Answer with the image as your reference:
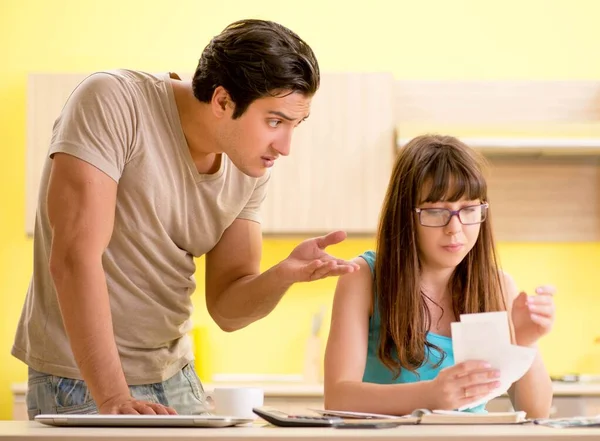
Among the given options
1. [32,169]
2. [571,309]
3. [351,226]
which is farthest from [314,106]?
[571,309]

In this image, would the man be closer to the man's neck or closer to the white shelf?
the man's neck

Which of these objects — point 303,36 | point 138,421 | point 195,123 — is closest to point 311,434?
point 138,421

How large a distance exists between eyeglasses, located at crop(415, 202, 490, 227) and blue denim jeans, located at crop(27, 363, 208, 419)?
691 millimetres

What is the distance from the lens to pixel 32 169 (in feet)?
12.9

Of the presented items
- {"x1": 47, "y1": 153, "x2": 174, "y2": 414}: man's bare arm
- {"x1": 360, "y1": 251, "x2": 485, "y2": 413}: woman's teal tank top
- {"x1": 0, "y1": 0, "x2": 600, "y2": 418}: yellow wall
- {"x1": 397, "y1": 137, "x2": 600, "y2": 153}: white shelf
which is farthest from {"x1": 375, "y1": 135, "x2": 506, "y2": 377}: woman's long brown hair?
{"x1": 0, "y1": 0, "x2": 600, "y2": 418}: yellow wall

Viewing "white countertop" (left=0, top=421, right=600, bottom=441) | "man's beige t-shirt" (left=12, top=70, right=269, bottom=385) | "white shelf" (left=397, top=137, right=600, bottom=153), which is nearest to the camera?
"white countertop" (left=0, top=421, right=600, bottom=441)

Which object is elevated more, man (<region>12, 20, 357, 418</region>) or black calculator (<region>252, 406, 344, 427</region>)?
man (<region>12, 20, 357, 418</region>)

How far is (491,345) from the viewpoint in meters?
1.48

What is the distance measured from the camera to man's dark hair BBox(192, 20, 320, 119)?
187cm

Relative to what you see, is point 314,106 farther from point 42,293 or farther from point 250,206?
point 42,293

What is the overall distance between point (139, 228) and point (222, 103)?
1.07 feet

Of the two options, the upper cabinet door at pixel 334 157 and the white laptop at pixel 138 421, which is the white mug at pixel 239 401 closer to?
the white laptop at pixel 138 421

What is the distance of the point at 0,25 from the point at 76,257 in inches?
123

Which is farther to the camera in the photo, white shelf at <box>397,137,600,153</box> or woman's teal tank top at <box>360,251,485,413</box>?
white shelf at <box>397,137,600,153</box>
